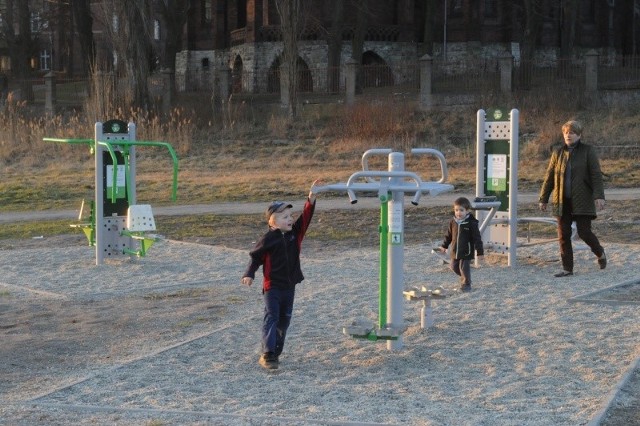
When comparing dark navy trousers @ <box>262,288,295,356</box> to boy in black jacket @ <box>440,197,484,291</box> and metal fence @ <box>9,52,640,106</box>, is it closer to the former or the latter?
boy in black jacket @ <box>440,197,484,291</box>

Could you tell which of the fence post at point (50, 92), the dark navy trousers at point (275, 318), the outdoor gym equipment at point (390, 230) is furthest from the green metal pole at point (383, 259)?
the fence post at point (50, 92)

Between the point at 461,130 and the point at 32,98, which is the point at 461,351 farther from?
the point at 32,98

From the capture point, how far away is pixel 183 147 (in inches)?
1243

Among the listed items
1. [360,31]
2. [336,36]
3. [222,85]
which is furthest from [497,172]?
[360,31]

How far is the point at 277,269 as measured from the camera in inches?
340

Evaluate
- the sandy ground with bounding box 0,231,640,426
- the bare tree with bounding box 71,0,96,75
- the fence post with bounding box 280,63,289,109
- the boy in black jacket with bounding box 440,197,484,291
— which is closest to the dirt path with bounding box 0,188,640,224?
the sandy ground with bounding box 0,231,640,426

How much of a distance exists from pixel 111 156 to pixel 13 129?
1877cm

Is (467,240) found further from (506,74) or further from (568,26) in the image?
(568,26)

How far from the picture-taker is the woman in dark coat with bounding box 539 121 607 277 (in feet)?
41.2

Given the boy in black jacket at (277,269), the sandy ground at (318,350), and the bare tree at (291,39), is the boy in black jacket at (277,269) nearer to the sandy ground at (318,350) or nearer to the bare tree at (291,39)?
the sandy ground at (318,350)

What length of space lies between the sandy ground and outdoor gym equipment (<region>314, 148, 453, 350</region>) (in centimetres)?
24

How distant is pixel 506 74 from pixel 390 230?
32.9 metres

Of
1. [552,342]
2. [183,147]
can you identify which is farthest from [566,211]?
[183,147]

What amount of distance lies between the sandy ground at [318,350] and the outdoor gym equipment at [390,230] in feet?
0.78
